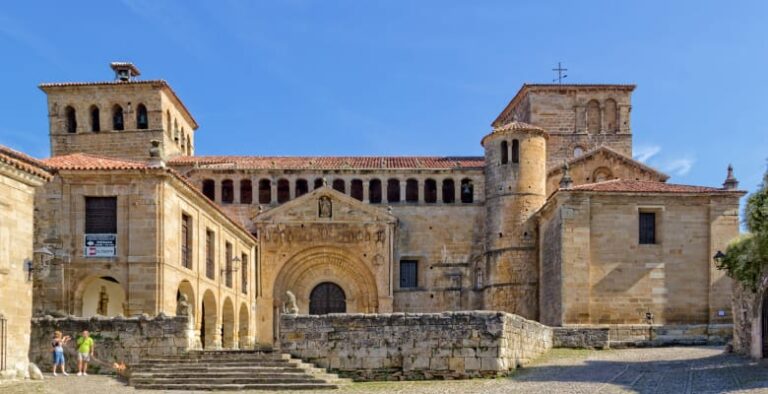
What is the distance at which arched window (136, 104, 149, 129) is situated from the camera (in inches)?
1555

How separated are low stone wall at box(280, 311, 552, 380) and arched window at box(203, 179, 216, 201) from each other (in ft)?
64.8

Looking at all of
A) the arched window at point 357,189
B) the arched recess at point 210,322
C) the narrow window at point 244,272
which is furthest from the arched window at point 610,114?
the arched recess at point 210,322

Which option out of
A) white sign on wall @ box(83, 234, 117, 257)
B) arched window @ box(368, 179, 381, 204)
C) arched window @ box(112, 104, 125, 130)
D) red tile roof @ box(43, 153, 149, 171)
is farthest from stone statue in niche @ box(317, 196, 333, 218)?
white sign on wall @ box(83, 234, 117, 257)

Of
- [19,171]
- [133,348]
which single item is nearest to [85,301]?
[133,348]

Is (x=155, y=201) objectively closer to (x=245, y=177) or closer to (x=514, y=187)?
(x=245, y=177)

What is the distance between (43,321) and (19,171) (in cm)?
420

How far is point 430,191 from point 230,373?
21984 mm

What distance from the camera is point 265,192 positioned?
40125 mm

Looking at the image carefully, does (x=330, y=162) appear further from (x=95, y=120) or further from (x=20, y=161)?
(x=20, y=161)

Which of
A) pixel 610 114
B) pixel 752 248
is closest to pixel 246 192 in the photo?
pixel 610 114

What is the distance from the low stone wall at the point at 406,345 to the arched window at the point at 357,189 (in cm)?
1949

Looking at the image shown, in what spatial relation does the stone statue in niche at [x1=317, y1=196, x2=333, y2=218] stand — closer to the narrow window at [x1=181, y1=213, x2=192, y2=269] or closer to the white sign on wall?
the narrow window at [x1=181, y1=213, x2=192, y2=269]

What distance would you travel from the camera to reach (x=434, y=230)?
39.4m

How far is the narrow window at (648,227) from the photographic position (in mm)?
31625
